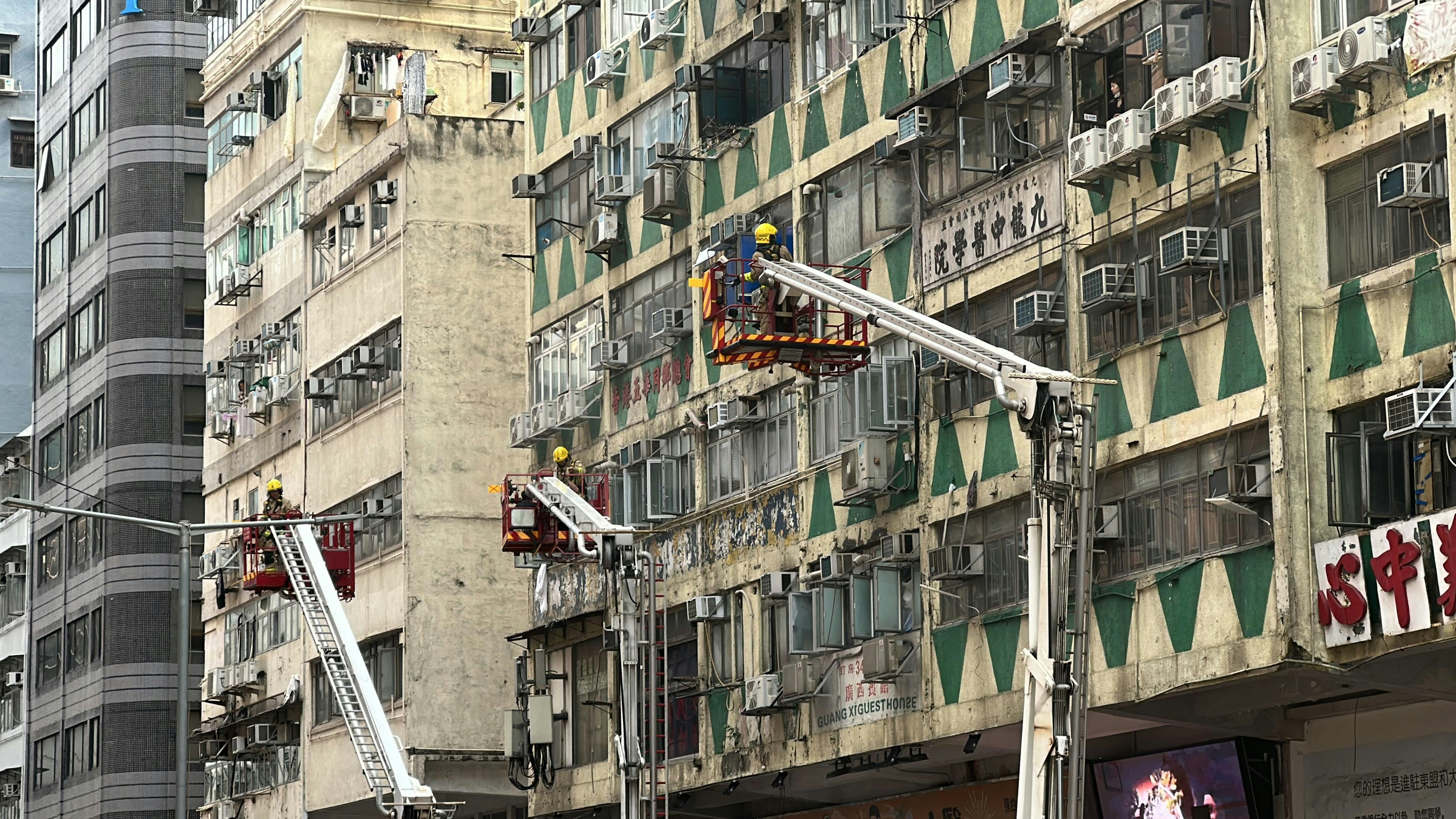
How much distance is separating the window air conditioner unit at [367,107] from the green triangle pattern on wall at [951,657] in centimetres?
2604

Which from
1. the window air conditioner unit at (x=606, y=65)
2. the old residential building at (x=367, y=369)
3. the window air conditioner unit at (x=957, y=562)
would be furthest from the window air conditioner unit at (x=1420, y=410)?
the old residential building at (x=367, y=369)

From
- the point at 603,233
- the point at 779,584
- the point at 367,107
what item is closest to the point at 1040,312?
the point at 779,584

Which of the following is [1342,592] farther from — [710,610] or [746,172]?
[746,172]

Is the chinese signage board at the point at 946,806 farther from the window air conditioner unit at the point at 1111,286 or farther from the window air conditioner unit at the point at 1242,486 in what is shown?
the window air conditioner unit at the point at 1242,486

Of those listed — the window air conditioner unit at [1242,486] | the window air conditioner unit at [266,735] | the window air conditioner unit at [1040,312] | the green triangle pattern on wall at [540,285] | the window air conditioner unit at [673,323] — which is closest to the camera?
the window air conditioner unit at [1242,486]

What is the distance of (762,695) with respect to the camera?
125 ft

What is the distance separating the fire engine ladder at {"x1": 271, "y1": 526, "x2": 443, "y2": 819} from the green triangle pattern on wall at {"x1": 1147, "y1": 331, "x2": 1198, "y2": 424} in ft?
34.6

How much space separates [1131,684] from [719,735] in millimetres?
10805

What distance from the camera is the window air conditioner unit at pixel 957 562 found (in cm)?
3353

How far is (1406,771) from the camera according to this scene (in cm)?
2919

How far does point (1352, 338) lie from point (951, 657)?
8.20m

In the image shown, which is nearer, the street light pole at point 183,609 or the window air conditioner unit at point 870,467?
the window air conditioner unit at point 870,467

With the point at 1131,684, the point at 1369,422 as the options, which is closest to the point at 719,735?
the point at 1131,684

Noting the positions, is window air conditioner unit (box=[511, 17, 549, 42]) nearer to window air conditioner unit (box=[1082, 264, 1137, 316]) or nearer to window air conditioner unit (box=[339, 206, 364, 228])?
window air conditioner unit (box=[339, 206, 364, 228])
